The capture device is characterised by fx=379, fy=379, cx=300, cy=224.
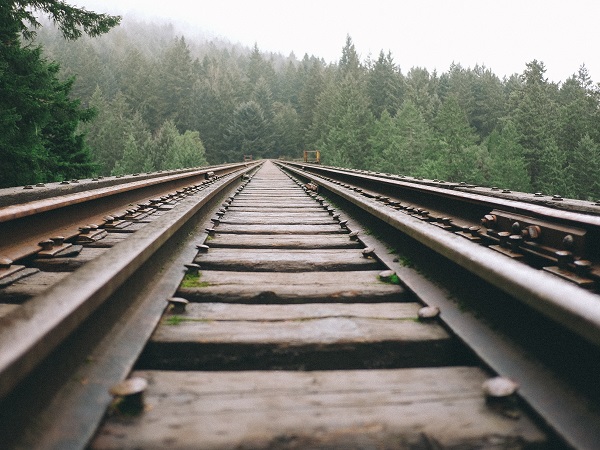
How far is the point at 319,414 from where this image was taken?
996mm

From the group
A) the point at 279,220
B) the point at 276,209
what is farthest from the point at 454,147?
the point at 279,220

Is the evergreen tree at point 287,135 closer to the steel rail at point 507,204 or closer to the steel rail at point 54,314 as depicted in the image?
the steel rail at point 507,204

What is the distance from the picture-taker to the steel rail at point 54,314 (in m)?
0.73

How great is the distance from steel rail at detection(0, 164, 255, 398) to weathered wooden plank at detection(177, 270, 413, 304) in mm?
411

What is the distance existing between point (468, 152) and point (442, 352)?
50388 mm

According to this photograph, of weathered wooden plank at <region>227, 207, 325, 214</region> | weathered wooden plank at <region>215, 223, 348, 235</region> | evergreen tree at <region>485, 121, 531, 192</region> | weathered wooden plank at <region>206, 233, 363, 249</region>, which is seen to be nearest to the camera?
weathered wooden plank at <region>206, 233, 363, 249</region>

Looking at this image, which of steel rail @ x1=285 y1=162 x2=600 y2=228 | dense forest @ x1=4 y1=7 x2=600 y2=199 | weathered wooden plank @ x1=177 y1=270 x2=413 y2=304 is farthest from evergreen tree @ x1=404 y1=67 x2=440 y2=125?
weathered wooden plank @ x1=177 y1=270 x2=413 y2=304

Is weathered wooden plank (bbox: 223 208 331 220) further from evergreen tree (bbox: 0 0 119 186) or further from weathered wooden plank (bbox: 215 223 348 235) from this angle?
evergreen tree (bbox: 0 0 119 186)

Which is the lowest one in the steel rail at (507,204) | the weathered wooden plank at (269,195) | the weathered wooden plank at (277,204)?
the weathered wooden plank at (277,204)

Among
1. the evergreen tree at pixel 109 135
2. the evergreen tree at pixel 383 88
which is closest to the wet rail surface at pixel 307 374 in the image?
the evergreen tree at pixel 109 135

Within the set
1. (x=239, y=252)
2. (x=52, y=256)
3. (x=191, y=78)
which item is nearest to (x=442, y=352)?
(x=239, y=252)

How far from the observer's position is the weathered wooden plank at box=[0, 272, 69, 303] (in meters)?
1.55

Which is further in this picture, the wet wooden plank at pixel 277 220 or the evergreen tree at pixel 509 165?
the evergreen tree at pixel 509 165

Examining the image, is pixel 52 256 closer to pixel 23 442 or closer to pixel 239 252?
pixel 239 252
